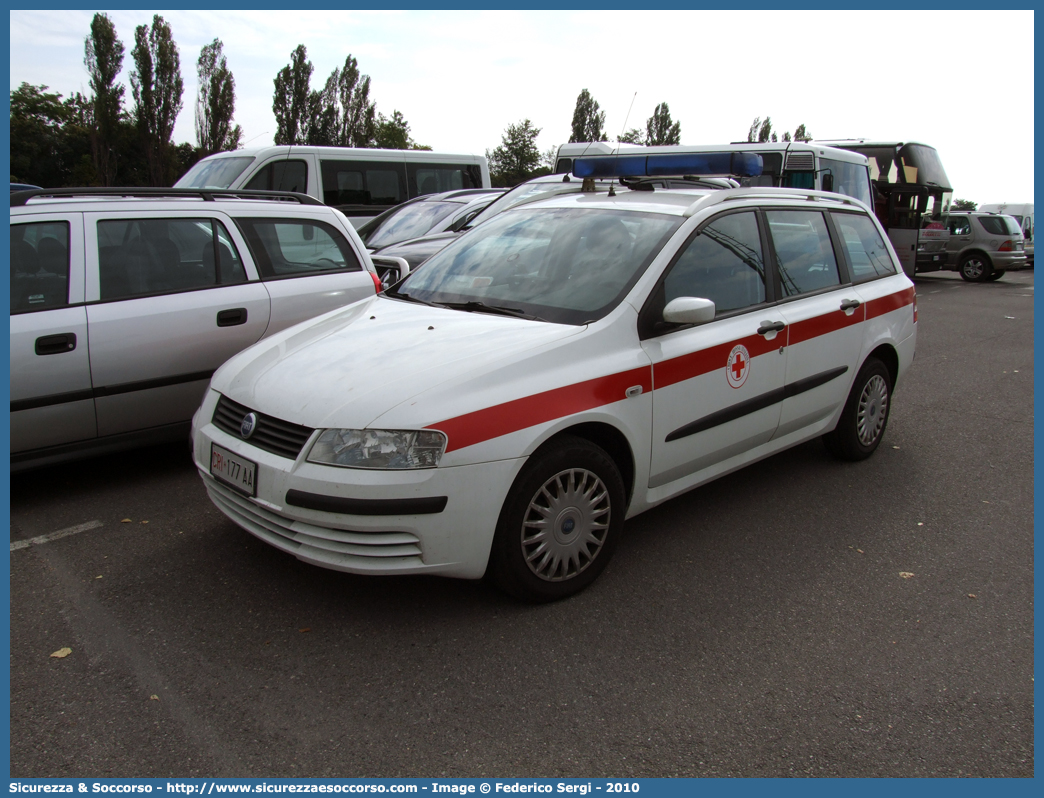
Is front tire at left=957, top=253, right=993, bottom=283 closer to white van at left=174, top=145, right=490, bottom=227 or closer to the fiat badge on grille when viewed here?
white van at left=174, top=145, right=490, bottom=227

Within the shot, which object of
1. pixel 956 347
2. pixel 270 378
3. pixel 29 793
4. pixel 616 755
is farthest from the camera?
pixel 956 347

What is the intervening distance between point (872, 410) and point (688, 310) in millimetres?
2314

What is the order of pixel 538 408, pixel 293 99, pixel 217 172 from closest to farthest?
1. pixel 538 408
2. pixel 217 172
3. pixel 293 99

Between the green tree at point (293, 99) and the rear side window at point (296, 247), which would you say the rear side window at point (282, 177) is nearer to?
the rear side window at point (296, 247)

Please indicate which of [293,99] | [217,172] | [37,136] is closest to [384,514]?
[217,172]

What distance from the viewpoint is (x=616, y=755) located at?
2576 millimetres

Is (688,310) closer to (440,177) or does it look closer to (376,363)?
(376,363)

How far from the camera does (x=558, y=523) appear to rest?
11.1ft

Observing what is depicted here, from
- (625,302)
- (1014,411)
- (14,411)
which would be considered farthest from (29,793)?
(1014,411)

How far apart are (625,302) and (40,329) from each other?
9.86 ft

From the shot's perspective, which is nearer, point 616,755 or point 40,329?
point 616,755

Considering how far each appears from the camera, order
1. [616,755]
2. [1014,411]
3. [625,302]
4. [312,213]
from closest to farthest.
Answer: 1. [616,755]
2. [625,302]
3. [312,213]
4. [1014,411]

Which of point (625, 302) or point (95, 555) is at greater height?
point (625, 302)

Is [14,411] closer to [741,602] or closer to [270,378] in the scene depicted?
[270,378]
